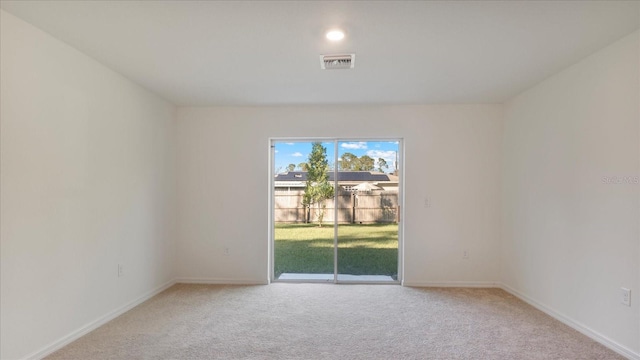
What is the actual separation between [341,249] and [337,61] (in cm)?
258

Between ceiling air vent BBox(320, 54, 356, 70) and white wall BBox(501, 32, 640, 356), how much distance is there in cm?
203

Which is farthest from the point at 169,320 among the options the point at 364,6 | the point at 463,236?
the point at 463,236

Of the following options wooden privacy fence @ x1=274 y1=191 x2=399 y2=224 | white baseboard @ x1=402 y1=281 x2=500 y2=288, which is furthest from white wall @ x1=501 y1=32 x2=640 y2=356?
wooden privacy fence @ x1=274 y1=191 x2=399 y2=224

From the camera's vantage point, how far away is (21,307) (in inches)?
82.3

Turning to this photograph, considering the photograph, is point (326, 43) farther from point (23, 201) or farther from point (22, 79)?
point (23, 201)

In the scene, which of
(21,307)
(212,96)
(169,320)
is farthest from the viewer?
(212,96)

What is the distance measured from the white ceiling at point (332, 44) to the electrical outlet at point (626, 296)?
1.90 meters

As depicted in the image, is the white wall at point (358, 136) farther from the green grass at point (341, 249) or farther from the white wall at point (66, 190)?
the white wall at point (66, 190)

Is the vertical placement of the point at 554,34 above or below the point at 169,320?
above

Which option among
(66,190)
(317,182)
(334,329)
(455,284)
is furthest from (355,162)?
(66,190)

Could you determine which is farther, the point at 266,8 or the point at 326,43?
the point at 326,43

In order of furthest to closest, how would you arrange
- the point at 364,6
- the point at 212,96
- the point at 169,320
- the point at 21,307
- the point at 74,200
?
1. the point at 212,96
2. the point at 169,320
3. the point at 74,200
4. the point at 21,307
5. the point at 364,6

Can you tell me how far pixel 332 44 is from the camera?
2.38m

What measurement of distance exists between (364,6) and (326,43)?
54 cm
